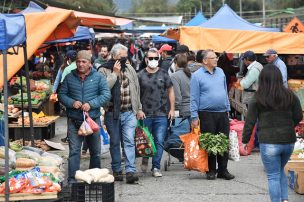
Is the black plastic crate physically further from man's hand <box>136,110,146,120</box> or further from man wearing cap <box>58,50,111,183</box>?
man's hand <box>136,110,146,120</box>

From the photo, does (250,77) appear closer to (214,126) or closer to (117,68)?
(214,126)

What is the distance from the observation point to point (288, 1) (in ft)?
291

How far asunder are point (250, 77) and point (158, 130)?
3630 millimetres

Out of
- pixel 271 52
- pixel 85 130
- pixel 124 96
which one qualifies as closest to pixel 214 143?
pixel 124 96

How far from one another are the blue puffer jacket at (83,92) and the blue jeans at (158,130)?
1430 mm

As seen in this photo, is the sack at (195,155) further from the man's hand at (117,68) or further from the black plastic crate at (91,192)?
the black plastic crate at (91,192)

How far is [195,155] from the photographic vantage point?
9.49 metres

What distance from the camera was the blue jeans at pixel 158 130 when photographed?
9.84 metres

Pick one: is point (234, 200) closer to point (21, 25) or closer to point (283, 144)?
point (283, 144)

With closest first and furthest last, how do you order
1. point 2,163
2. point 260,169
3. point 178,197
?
point 2,163 → point 178,197 → point 260,169

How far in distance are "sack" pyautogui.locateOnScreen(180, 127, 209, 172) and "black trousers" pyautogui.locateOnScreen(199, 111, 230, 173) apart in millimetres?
119

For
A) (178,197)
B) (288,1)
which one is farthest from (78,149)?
(288,1)

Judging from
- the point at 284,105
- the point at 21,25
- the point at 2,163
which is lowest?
the point at 2,163

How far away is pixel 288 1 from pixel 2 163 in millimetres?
84570
